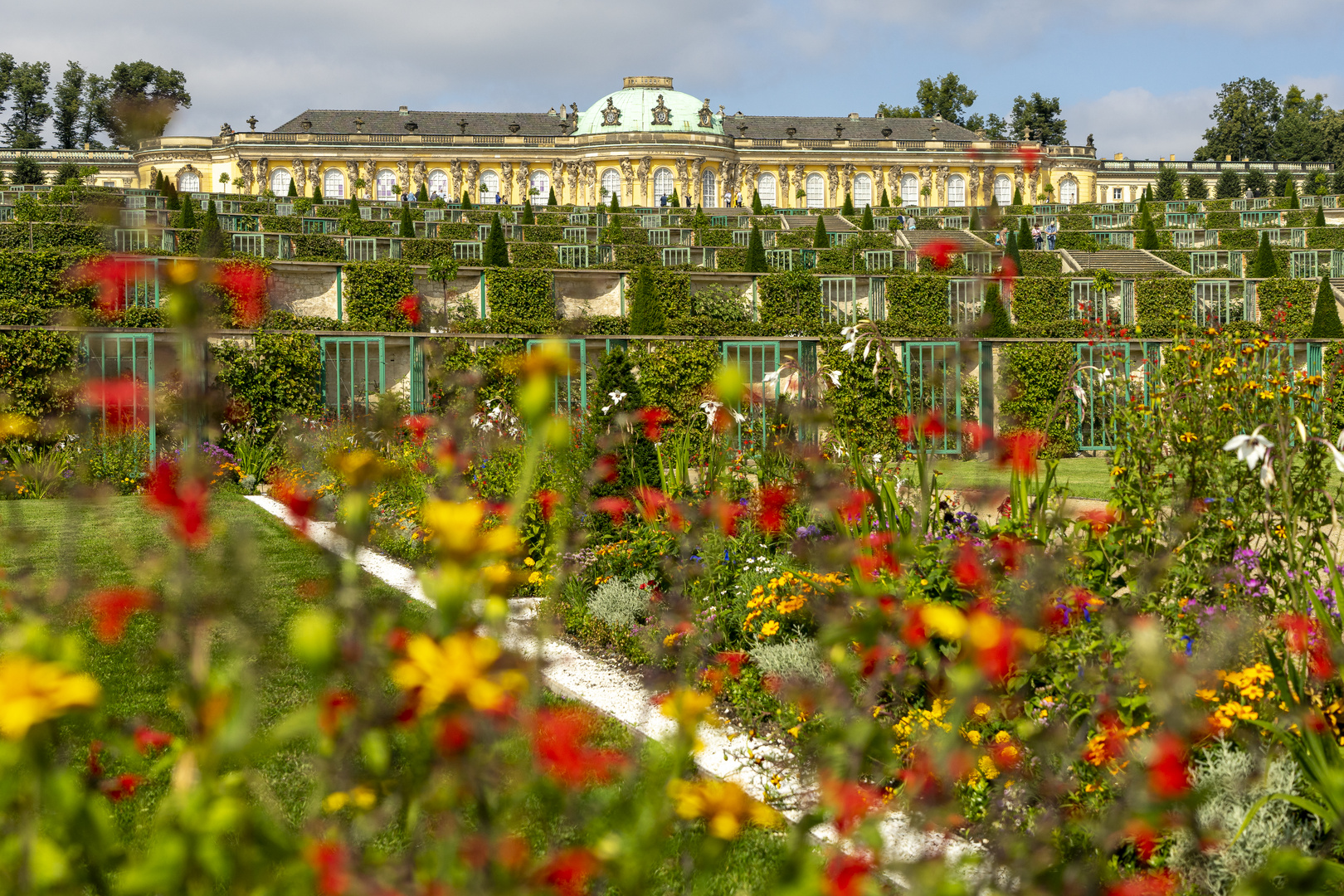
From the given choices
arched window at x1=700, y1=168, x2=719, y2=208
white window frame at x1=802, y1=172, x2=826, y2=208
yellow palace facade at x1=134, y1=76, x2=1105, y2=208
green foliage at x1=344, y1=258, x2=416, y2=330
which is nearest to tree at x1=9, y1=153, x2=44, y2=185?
yellow palace facade at x1=134, y1=76, x2=1105, y2=208

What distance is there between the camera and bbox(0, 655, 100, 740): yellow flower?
2.56 ft

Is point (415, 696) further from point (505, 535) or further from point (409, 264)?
point (409, 264)

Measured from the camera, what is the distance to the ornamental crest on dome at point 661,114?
220 ft

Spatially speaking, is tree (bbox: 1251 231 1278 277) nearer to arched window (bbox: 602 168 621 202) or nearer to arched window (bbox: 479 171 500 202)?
arched window (bbox: 602 168 621 202)

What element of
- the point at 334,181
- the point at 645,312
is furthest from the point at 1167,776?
the point at 334,181

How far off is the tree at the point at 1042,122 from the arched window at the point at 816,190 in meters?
15.0

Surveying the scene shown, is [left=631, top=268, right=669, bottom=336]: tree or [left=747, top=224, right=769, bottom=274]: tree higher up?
[left=747, top=224, right=769, bottom=274]: tree

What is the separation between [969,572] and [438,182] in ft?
227

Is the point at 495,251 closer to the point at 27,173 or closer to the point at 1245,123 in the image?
the point at 27,173

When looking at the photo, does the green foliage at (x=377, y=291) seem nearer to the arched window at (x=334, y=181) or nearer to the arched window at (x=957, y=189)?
the arched window at (x=334, y=181)

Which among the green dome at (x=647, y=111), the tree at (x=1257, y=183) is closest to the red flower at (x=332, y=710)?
the green dome at (x=647, y=111)

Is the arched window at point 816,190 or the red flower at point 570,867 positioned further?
the arched window at point 816,190

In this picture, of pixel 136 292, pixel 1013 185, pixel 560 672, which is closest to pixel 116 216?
pixel 560 672

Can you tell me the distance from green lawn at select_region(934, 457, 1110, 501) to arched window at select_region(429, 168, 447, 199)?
5886cm
